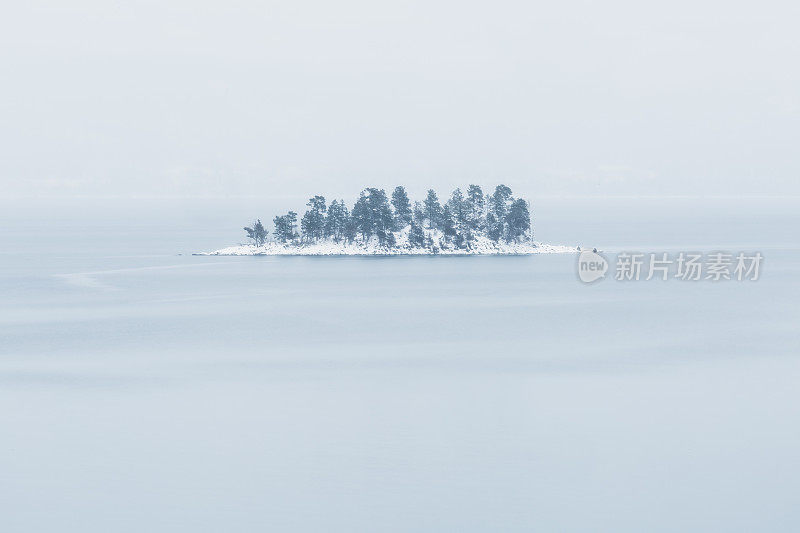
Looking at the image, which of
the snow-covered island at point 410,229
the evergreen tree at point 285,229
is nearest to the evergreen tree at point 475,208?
the snow-covered island at point 410,229

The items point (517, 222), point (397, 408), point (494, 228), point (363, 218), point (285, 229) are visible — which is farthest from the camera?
point (285, 229)

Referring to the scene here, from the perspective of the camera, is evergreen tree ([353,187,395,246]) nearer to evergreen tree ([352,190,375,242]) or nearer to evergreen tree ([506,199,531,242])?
evergreen tree ([352,190,375,242])

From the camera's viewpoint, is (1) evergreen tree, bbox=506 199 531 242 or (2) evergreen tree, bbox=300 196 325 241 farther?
(1) evergreen tree, bbox=506 199 531 242

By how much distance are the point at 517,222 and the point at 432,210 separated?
7.72m

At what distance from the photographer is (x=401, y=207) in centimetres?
9150

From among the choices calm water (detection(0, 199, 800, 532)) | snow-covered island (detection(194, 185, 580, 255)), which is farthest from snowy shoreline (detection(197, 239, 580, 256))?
calm water (detection(0, 199, 800, 532))

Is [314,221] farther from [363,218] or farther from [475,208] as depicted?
[475,208]

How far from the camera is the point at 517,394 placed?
128 feet

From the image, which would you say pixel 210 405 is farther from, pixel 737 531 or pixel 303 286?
pixel 303 286

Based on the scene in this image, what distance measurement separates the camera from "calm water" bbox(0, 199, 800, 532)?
26.5 meters

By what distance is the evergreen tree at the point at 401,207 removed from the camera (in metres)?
89.2

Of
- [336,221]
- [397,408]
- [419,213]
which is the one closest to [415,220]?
[419,213]

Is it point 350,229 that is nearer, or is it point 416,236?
point 350,229

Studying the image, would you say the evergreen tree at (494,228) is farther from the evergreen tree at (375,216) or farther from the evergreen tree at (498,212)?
the evergreen tree at (375,216)
